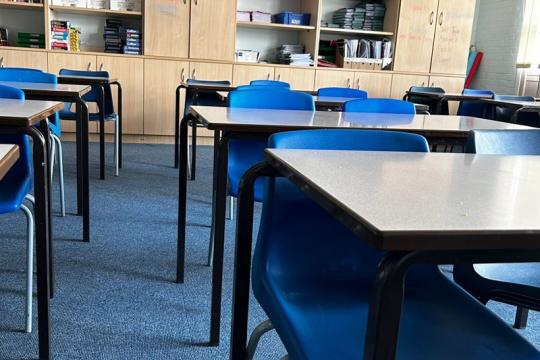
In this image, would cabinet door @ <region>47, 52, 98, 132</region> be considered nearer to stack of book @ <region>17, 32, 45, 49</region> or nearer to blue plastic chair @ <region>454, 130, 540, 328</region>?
stack of book @ <region>17, 32, 45, 49</region>

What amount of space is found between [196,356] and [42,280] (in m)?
0.50

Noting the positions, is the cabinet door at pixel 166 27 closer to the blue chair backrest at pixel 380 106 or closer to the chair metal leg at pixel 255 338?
the blue chair backrest at pixel 380 106

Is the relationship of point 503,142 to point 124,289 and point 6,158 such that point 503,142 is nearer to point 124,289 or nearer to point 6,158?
point 6,158

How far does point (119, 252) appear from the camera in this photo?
2.29 m

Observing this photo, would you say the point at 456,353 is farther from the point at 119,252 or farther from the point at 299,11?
the point at 299,11

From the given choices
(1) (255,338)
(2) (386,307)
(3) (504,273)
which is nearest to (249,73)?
(3) (504,273)

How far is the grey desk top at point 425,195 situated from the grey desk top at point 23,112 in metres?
0.76

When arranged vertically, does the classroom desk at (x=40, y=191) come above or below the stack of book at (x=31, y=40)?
below

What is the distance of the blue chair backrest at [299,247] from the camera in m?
0.98

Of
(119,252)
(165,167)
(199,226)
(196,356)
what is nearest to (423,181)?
(196,356)

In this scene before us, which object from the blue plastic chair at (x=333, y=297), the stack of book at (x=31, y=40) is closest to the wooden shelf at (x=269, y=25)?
the stack of book at (x=31, y=40)

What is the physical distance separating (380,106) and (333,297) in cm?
157

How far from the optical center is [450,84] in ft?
19.4

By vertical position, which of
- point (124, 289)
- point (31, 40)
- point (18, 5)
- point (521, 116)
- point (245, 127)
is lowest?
point (124, 289)
